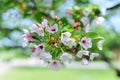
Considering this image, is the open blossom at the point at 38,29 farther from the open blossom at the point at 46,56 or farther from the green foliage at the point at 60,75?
the green foliage at the point at 60,75

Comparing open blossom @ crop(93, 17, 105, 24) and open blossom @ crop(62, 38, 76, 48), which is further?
open blossom @ crop(93, 17, 105, 24)

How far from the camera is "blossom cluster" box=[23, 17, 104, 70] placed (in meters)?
1.91

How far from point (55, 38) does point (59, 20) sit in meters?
0.18

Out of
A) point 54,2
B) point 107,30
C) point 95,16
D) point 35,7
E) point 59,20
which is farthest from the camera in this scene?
point 107,30

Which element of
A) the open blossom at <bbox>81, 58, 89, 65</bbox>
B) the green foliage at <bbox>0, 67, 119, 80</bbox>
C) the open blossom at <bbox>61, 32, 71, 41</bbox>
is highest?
the open blossom at <bbox>61, 32, 71, 41</bbox>

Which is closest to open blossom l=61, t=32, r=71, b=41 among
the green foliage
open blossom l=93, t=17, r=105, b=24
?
open blossom l=93, t=17, r=105, b=24

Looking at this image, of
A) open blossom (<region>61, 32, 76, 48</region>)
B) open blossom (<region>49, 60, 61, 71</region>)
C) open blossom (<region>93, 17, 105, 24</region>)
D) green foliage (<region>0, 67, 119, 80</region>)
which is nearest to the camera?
open blossom (<region>61, 32, 76, 48</region>)

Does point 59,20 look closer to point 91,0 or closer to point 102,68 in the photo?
point 91,0

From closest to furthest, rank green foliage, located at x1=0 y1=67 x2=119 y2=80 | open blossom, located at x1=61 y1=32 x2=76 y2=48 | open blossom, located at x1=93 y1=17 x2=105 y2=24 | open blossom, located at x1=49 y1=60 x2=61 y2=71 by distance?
1. open blossom, located at x1=61 y1=32 x2=76 y2=48
2. open blossom, located at x1=49 y1=60 x2=61 y2=71
3. open blossom, located at x1=93 y1=17 x2=105 y2=24
4. green foliage, located at x1=0 y1=67 x2=119 y2=80

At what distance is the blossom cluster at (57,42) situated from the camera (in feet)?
6.27

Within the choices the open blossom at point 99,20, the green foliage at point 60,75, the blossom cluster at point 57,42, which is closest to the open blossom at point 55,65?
the blossom cluster at point 57,42

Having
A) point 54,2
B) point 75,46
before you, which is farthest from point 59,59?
point 54,2

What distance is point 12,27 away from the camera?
435cm

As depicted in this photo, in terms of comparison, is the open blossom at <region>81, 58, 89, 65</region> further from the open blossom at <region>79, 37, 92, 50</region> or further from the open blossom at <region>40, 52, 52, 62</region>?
the open blossom at <region>40, 52, 52, 62</region>
